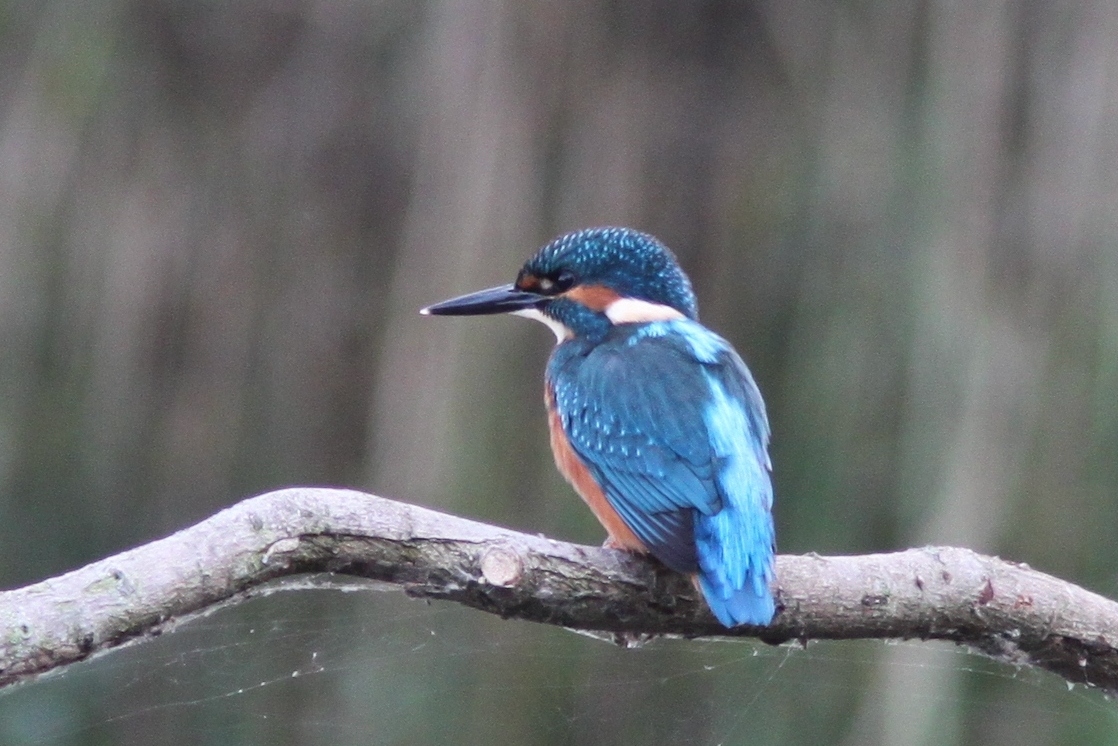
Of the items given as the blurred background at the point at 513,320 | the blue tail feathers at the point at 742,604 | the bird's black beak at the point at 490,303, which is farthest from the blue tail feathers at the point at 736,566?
the blurred background at the point at 513,320

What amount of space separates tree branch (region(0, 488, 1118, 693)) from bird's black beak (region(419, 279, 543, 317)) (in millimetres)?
674

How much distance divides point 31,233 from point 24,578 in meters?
0.78

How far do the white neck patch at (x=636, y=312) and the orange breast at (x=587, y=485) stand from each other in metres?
0.17

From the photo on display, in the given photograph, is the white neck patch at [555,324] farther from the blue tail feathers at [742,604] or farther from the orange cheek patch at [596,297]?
the blue tail feathers at [742,604]

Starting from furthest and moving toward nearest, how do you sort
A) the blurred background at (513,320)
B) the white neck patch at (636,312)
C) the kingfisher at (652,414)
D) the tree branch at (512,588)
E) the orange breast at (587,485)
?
the blurred background at (513,320), the white neck patch at (636,312), the orange breast at (587,485), the kingfisher at (652,414), the tree branch at (512,588)

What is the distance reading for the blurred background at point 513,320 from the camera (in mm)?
2719

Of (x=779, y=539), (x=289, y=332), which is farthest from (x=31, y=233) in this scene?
(x=779, y=539)

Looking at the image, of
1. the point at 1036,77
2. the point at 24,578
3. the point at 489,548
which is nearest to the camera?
the point at 489,548

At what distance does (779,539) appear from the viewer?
279 cm

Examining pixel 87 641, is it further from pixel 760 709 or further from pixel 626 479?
pixel 760 709

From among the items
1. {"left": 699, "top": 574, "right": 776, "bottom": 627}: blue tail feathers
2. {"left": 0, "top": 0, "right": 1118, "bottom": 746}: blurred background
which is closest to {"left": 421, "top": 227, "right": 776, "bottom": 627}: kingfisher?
{"left": 699, "top": 574, "right": 776, "bottom": 627}: blue tail feathers

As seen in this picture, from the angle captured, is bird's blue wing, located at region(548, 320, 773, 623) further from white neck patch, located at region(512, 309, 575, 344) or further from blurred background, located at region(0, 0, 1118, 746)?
blurred background, located at region(0, 0, 1118, 746)

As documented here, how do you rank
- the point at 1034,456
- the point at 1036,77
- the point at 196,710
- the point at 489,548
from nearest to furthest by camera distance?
the point at 489,548
the point at 1034,456
the point at 1036,77
the point at 196,710

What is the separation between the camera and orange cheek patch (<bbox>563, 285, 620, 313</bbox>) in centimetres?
230
